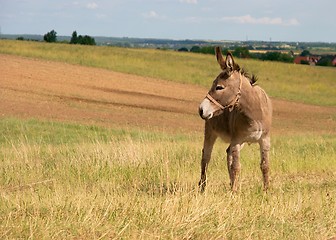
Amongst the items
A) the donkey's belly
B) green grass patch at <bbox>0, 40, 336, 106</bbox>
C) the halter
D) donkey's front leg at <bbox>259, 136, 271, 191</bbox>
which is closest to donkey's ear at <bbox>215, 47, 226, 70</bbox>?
the halter

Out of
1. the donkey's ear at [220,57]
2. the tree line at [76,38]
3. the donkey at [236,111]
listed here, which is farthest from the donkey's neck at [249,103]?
the tree line at [76,38]

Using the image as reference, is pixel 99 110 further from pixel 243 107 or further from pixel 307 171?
pixel 243 107

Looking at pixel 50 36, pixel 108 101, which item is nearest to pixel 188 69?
pixel 108 101

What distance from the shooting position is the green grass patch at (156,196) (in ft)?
20.8

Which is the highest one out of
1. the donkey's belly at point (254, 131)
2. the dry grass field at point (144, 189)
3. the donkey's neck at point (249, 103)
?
the donkey's neck at point (249, 103)

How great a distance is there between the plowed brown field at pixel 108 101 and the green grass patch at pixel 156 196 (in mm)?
13589

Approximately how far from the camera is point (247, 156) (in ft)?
47.6

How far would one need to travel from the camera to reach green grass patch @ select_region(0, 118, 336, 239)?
633 cm

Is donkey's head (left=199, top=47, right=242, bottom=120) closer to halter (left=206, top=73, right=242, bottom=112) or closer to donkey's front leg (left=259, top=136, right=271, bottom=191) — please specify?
halter (left=206, top=73, right=242, bottom=112)

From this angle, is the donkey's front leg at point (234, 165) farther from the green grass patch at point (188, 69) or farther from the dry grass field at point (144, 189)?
the green grass patch at point (188, 69)

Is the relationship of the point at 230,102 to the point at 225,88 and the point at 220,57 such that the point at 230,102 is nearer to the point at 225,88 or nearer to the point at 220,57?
the point at 225,88

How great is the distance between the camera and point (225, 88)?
9.52 meters

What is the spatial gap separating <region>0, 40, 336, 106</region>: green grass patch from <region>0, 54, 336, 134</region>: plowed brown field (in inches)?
171

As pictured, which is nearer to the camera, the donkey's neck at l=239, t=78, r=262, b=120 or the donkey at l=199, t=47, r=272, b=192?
the donkey at l=199, t=47, r=272, b=192
